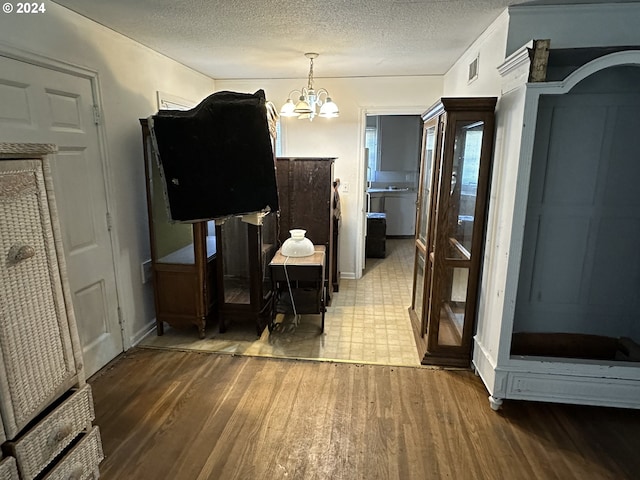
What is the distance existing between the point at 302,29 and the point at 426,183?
1509 mm

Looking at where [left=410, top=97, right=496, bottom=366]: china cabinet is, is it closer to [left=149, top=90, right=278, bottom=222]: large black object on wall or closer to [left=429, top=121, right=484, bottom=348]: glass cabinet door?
[left=429, top=121, right=484, bottom=348]: glass cabinet door

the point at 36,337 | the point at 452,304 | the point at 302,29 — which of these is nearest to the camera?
the point at 36,337

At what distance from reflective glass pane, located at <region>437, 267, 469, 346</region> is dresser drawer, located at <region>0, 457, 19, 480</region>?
2.35 m

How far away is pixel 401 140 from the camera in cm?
693

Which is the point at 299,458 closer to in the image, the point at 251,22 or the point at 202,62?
the point at 251,22

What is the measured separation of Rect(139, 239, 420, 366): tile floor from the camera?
9.43 ft

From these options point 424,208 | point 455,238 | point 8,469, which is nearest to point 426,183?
point 424,208

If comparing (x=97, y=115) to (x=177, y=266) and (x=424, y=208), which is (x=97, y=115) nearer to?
(x=177, y=266)

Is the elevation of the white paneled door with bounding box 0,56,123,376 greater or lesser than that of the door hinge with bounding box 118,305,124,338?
greater

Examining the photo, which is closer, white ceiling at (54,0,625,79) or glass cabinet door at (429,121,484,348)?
white ceiling at (54,0,625,79)

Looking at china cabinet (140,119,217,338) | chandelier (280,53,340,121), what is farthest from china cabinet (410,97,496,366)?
china cabinet (140,119,217,338)

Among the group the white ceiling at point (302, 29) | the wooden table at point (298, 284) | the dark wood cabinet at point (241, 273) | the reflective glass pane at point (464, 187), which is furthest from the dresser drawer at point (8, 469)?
the reflective glass pane at point (464, 187)

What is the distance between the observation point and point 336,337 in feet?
10.3

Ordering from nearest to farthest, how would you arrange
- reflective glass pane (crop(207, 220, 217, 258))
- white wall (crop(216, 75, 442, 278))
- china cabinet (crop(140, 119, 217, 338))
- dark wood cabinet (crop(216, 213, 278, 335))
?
china cabinet (crop(140, 119, 217, 338)) → dark wood cabinet (crop(216, 213, 278, 335)) → reflective glass pane (crop(207, 220, 217, 258)) → white wall (crop(216, 75, 442, 278))
